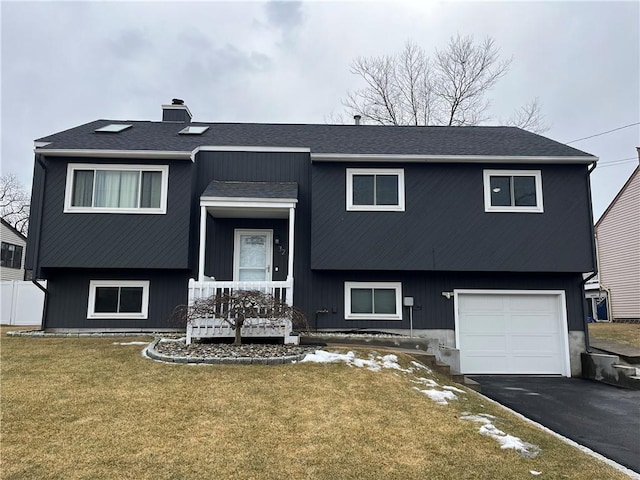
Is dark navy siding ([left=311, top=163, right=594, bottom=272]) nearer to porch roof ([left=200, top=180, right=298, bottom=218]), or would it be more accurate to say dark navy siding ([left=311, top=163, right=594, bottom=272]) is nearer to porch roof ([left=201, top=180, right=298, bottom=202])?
porch roof ([left=201, top=180, right=298, bottom=202])

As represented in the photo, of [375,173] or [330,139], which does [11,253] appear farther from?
[375,173]

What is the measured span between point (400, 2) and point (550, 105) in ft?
40.2

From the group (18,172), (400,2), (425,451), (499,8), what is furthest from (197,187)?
(18,172)

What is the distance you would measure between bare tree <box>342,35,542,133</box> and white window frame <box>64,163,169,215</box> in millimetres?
15138

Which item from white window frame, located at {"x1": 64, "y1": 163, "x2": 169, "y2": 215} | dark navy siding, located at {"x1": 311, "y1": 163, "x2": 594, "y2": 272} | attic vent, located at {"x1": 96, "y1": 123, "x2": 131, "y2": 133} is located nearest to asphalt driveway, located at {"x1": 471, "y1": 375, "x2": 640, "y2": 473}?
dark navy siding, located at {"x1": 311, "y1": 163, "x2": 594, "y2": 272}

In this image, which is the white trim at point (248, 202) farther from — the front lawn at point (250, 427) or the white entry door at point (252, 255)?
the front lawn at point (250, 427)

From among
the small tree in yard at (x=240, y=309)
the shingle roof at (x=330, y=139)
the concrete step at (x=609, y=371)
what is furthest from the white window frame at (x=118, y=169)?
the concrete step at (x=609, y=371)

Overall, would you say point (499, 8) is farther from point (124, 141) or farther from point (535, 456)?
point (535, 456)

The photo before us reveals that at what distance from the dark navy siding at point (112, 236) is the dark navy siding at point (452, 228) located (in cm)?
321

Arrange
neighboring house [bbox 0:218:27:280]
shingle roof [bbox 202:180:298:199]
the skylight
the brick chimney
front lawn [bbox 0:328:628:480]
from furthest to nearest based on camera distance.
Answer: neighboring house [bbox 0:218:27:280]
the brick chimney
the skylight
shingle roof [bbox 202:180:298:199]
front lawn [bbox 0:328:628:480]

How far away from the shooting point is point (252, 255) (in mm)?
11273

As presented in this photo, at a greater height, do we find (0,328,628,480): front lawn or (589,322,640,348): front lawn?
(589,322,640,348): front lawn

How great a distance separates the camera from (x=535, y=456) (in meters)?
4.42

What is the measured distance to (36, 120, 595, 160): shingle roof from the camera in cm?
1095
